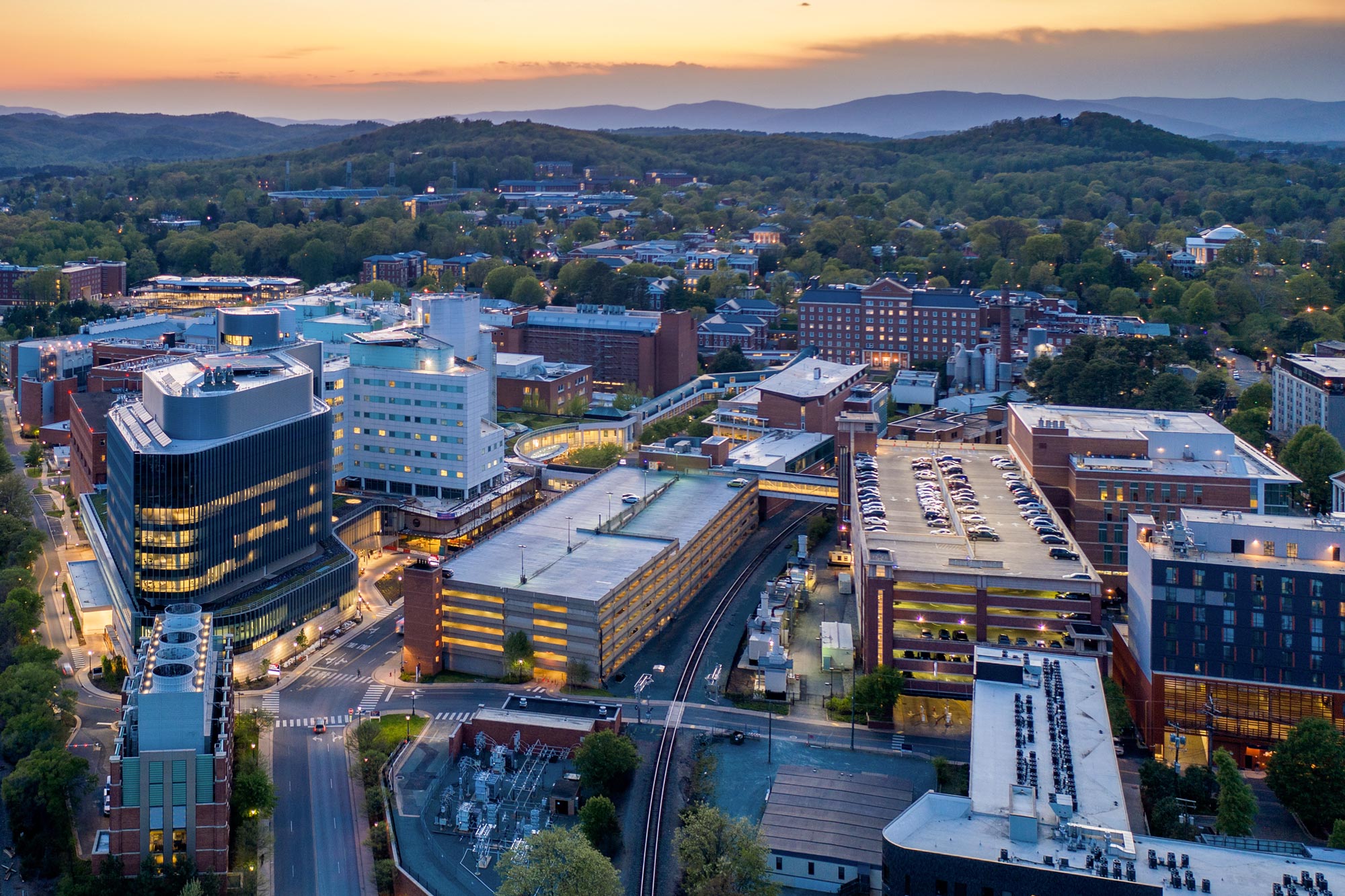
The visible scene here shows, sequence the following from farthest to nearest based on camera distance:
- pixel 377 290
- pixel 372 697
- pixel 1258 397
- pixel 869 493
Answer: pixel 377 290 → pixel 1258 397 → pixel 869 493 → pixel 372 697

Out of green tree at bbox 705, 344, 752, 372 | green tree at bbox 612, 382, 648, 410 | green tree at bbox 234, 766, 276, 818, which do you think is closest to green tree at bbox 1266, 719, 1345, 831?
green tree at bbox 234, 766, 276, 818

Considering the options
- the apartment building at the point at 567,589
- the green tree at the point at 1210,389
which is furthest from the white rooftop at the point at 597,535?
the green tree at the point at 1210,389

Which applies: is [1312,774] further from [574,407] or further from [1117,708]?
[574,407]

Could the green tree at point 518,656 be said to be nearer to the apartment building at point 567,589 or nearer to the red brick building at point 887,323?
the apartment building at point 567,589

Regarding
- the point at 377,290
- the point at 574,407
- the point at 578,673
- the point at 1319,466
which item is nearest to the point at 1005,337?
the point at 574,407

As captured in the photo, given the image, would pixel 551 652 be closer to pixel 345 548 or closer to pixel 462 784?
pixel 462 784
